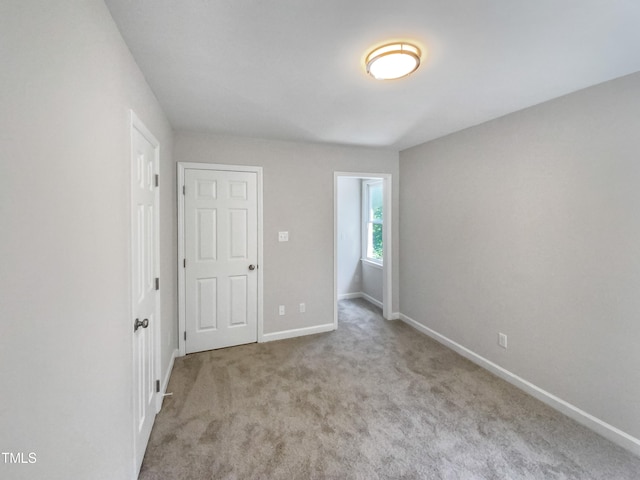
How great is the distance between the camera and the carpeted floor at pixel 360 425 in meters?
1.71

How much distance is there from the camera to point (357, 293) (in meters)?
5.36

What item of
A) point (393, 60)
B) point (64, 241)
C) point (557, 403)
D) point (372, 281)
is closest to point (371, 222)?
point (372, 281)

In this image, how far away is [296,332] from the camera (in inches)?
Answer: 141

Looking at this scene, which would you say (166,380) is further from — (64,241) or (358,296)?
(358,296)

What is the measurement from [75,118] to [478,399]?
303 cm

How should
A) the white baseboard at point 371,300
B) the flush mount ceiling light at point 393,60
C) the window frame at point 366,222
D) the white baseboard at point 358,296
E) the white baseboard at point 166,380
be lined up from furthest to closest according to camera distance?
1. the window frame at point 366,222
2. the white baseboard at point 358,296
3. the white baseboard at point 371,300
4. the white baseboard at point 166,380
5. the flush mount ceiling light at point 393,60

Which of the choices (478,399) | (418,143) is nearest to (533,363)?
(478,399)

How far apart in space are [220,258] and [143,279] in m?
1.36

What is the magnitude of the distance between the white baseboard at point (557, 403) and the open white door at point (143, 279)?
2884 mm

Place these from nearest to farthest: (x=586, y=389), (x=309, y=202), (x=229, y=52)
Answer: (x=229, y=52), (x=586, y=389), (x=309, y=202)

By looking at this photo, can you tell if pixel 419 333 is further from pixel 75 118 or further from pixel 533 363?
pixel 75 118

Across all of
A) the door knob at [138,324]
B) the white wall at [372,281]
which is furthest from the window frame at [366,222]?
the door knob at [138,324]

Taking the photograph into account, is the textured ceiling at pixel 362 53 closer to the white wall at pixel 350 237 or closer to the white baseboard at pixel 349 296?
the white wall at pixel 350 237

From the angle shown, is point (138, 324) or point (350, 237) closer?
point (138, 324)
